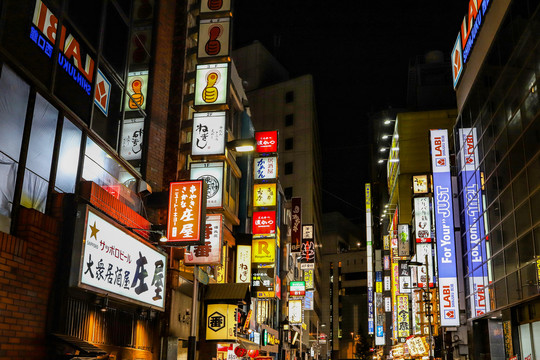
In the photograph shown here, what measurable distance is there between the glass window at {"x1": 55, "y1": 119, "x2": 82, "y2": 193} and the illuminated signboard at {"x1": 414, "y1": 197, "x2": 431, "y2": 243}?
2950cm

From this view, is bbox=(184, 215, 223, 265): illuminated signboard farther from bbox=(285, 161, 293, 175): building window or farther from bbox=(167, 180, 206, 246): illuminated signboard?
bbox=(285, 161, 293, 175): building window

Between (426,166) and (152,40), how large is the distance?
48.5 metres

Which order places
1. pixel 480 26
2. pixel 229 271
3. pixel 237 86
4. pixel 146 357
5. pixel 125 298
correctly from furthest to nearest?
pixel 237 86 → pixel 229 271 → pixel 480 26 → pixel 146 357 → pixel 125 298

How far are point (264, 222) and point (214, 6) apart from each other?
14.5 metres

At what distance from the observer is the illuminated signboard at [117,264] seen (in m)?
11.0

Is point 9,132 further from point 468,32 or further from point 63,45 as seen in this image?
point 468,32

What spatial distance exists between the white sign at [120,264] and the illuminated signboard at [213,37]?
9422mm

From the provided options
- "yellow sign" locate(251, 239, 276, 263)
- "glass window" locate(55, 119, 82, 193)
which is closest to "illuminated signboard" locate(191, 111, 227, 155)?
"glass window" locate(55, 119, 82, 193)

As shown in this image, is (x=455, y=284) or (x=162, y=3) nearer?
(x=162, y=3)

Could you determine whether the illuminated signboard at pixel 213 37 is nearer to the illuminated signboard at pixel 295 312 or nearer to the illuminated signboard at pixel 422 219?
the illuminated signboard at pixel 422 219

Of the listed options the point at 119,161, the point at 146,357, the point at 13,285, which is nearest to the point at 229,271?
the point at 146,357

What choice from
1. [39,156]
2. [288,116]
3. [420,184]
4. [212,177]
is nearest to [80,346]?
[39,156]

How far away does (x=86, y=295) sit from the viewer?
12.0 metres

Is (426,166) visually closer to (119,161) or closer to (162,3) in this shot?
(162,3)
